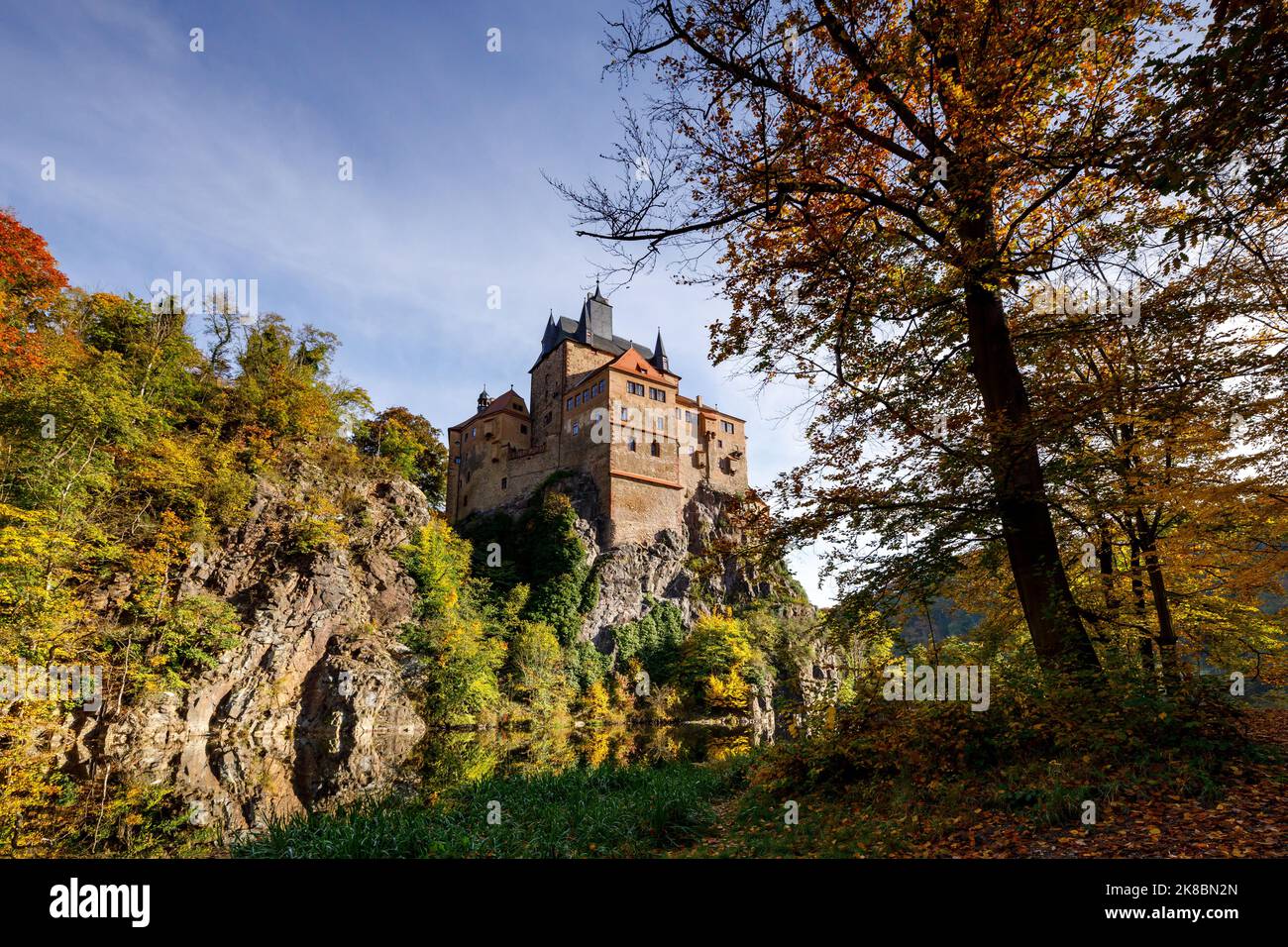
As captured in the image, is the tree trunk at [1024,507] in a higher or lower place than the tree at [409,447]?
lower

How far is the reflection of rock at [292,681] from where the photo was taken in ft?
51.5

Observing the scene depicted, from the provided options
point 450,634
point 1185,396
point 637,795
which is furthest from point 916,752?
point 450,634

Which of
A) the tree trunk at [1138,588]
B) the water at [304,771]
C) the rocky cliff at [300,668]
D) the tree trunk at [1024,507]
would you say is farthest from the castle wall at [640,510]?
the tree trunk at [1024,507]

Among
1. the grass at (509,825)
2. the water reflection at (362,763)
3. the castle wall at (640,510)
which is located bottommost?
the water reflection at (362,763)

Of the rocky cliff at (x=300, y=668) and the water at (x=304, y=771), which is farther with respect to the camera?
the rocky cliff at (x=300, y=668)

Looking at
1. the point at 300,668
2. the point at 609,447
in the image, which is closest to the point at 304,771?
the point at 300,668

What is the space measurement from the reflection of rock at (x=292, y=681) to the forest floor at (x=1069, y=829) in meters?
12.2

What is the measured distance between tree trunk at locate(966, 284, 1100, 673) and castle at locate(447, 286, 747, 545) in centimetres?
2999

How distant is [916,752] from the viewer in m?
6.87

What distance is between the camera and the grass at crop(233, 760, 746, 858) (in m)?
6.16

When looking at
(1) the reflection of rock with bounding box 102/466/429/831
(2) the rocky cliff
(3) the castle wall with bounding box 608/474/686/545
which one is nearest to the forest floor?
(2) the rocky cliff

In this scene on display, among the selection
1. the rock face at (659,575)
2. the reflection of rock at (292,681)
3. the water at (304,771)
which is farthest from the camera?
the rock face at (659,575)

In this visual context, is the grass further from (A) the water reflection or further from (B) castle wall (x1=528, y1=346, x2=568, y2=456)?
(B) castle wall (x1=528, y1=346, x2=568, y2=456)

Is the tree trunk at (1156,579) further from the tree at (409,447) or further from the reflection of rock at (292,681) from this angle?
the tree at (409,447)
